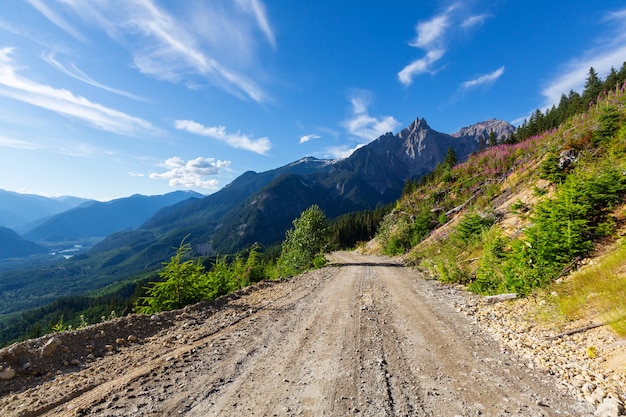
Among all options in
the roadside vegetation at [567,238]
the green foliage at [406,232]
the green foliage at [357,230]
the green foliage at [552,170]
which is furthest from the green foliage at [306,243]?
the green foliage at [357,230]

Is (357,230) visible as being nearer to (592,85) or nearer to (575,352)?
(592,85)

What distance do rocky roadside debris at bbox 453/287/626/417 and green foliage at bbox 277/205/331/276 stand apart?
20757mm

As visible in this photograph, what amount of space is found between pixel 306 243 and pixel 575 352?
24.1 metres

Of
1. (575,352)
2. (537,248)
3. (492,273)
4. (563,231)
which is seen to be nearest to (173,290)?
(575,352)

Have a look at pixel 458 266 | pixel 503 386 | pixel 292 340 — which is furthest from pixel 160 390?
pixel 458 266

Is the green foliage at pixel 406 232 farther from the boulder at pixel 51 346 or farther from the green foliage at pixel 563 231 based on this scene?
the boulder at pixel 51 346

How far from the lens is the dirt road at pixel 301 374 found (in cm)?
425

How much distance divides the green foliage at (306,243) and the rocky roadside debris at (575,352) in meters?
20.8

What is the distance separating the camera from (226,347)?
21.8 ft

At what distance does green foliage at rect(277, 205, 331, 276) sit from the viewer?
28.1m

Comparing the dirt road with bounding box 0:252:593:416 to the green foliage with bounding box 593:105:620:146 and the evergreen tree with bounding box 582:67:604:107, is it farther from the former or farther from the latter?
the evergreen tree with bounding box 582:67:604:107

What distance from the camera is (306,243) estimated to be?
94.8 feet

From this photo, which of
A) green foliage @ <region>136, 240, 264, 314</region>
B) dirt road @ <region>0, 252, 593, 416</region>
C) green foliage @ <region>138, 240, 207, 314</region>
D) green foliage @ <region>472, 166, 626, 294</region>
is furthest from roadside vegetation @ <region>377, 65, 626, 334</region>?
green foliage @ <region>138, 240, 207, 314</region>

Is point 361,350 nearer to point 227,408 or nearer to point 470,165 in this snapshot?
point 227,408
